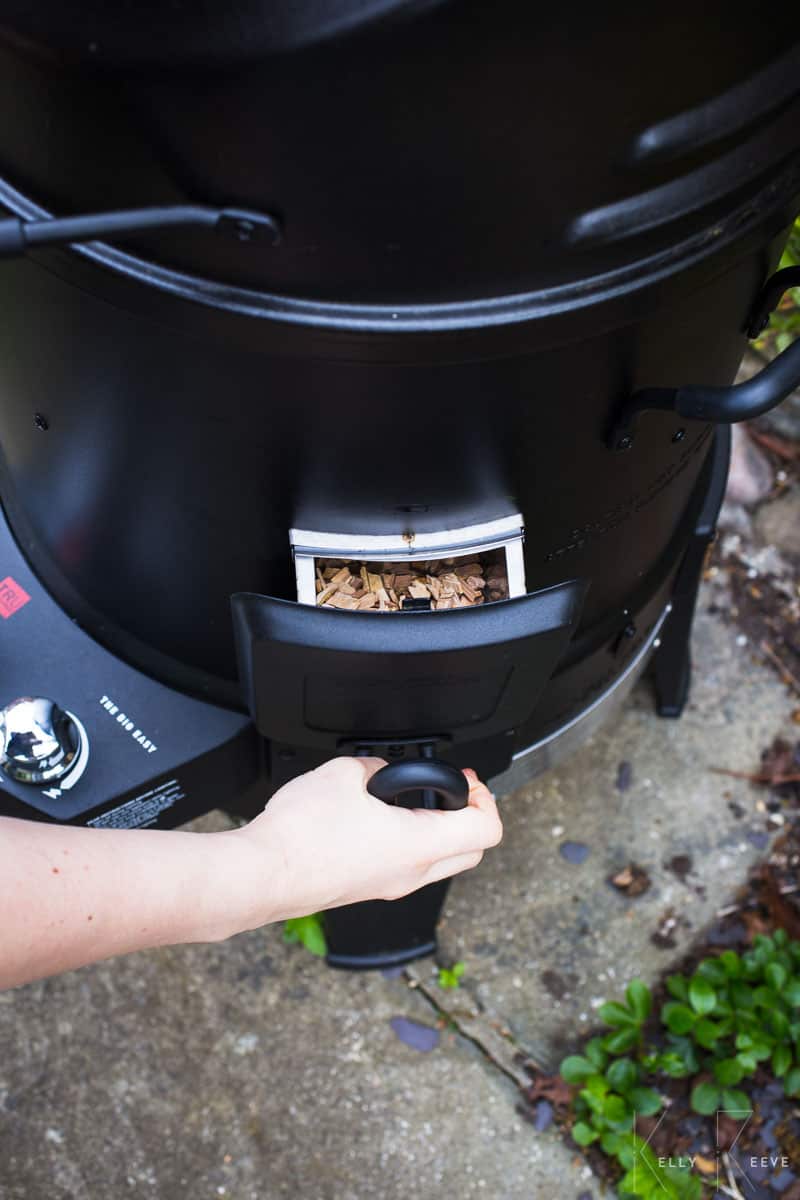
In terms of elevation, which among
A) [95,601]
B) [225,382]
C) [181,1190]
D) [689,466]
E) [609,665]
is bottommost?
[181,1190]

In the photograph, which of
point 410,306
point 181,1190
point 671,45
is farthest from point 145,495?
→ point 181,1190

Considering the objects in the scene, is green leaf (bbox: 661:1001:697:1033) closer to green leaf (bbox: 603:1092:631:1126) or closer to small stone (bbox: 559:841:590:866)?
green leaf (bbox: 603:1092:631:1126)

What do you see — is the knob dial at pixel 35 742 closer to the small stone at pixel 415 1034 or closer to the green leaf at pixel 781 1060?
the small stone at pixel 415 1034

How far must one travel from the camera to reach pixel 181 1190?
1.44m

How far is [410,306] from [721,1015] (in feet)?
3.98

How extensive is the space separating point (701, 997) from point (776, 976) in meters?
0.11

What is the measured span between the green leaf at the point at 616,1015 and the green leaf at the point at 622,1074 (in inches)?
2.1

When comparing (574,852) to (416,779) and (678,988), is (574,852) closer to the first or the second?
(678,988)

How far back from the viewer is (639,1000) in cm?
153

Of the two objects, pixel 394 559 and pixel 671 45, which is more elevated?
pixel 671 45

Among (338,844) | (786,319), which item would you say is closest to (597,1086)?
(338,844)

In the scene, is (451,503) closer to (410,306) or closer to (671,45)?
(410,306)

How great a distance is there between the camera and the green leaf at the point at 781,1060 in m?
1.47

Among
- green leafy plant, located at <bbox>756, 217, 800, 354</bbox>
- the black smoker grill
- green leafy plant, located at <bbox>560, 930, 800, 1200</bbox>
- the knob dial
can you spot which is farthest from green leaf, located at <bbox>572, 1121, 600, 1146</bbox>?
green leafy plant, located at <bbox>756, 217, 800, 354</bbox>
